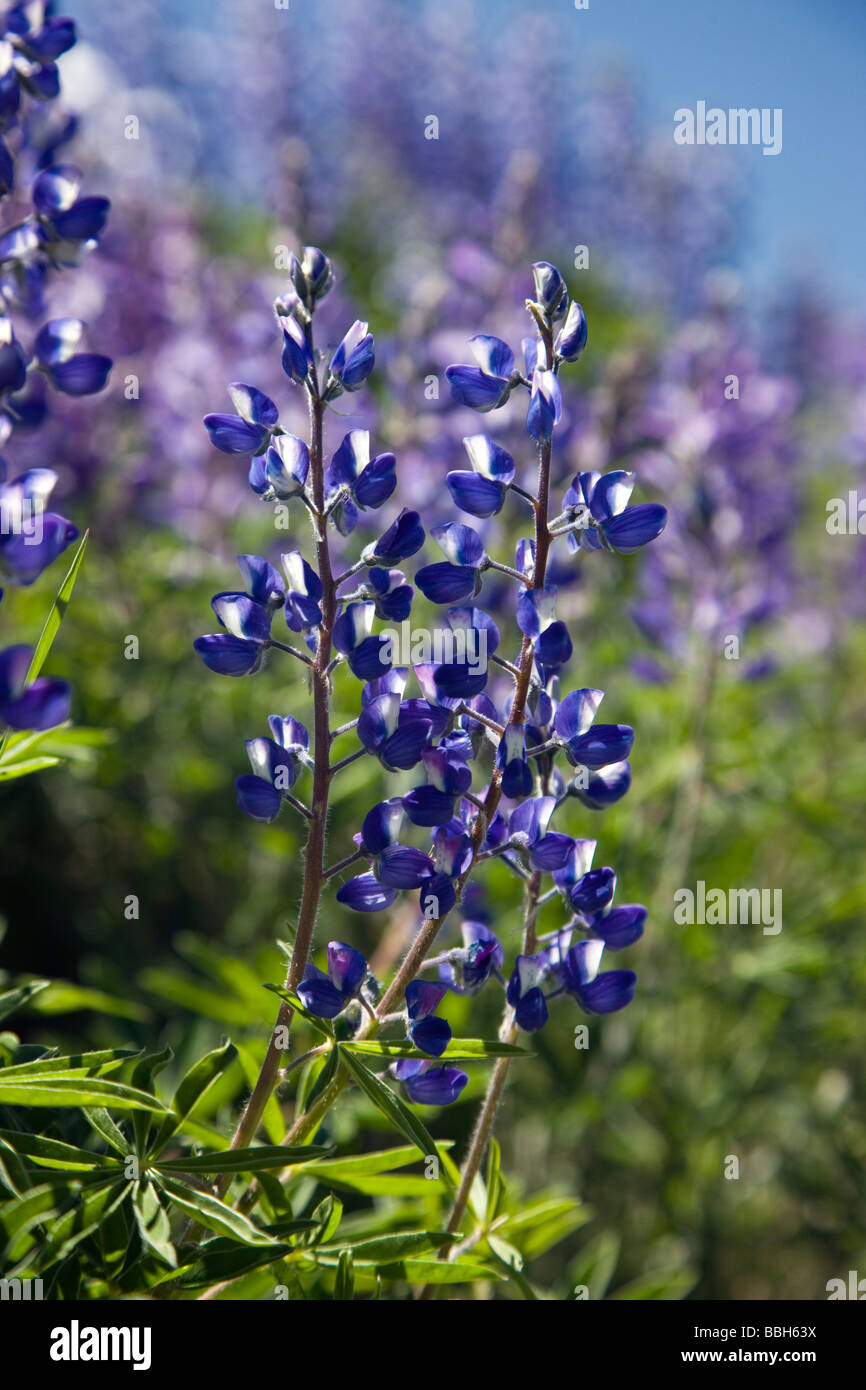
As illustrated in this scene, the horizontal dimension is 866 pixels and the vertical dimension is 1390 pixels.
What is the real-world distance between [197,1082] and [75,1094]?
0.14m

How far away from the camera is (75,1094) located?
3.12 ft

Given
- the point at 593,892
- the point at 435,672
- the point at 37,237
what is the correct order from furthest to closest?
1. the point at 37,237
2. the point at 593,892
3. the point at 435,672

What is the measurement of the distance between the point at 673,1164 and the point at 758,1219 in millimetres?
339

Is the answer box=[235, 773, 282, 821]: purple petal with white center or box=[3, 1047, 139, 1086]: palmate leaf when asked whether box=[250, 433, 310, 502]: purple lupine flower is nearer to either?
box=[235, 773, 282, 821]: purple petal with white center

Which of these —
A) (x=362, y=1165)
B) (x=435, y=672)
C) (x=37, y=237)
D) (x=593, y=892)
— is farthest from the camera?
(x=37, y=237)

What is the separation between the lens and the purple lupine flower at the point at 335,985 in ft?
3.16

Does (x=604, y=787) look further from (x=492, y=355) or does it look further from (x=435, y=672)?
(x=492, y=355)

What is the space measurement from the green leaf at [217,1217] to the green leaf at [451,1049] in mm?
167

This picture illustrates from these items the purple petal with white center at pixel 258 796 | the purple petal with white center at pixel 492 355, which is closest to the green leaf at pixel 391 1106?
the purple petal with white center at pixel 258 796

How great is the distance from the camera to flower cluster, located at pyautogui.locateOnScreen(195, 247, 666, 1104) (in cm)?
96

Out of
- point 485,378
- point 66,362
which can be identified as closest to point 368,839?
point 485,378

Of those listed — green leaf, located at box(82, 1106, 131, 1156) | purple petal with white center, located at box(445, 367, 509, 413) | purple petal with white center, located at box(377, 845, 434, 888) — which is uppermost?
purple petal with white center, located at box(445, 367, 509, 413)

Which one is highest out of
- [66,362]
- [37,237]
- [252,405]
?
[37,237]

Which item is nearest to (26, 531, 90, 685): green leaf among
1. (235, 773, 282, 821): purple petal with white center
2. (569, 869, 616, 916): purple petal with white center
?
(235, 773, 282, 821): purple petal with white center
